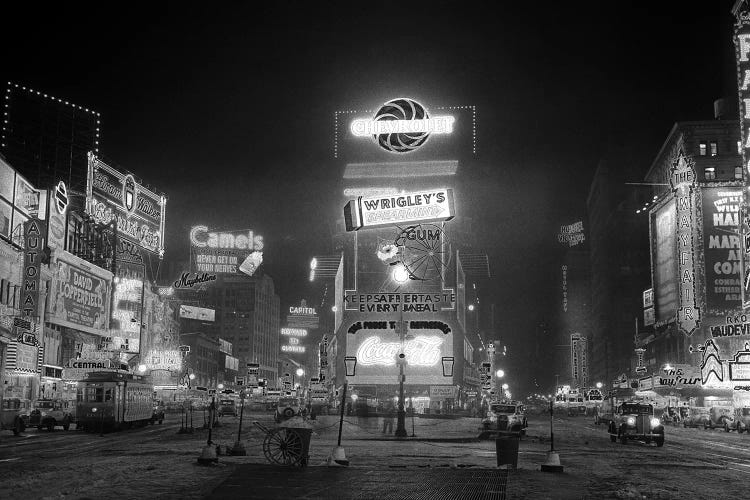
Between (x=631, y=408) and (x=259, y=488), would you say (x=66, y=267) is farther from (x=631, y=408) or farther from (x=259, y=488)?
(x=259, y=488)

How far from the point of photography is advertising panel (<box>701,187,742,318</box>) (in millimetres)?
90000

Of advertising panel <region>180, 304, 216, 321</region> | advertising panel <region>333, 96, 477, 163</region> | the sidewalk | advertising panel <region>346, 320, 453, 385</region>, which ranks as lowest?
the sidewalk

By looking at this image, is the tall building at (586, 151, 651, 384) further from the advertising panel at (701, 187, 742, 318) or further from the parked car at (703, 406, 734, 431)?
the parked car at (703, 406, 734, 431)

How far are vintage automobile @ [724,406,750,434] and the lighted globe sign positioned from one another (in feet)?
133

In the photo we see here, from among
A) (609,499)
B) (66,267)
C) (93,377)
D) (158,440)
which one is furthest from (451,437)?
(66,267)

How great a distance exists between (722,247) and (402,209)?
132 feet

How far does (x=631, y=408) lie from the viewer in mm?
38875

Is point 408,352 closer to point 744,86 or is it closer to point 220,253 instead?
point 744,86

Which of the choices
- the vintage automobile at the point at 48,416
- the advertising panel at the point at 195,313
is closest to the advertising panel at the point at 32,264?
the vintage automobile at the point at 48,416

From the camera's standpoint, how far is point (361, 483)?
62.6 feet

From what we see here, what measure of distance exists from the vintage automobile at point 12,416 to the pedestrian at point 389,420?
754 inches

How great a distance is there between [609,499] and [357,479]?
5894 millimetres

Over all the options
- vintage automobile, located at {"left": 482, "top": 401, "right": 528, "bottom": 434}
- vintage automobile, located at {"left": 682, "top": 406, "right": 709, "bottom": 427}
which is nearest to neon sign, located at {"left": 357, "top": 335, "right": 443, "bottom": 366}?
vintage automobile, located at {"left": 682, "top": 406, "right": 709, "bottom": 427}

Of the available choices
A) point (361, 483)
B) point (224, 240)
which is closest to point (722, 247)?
point (224, 240)
